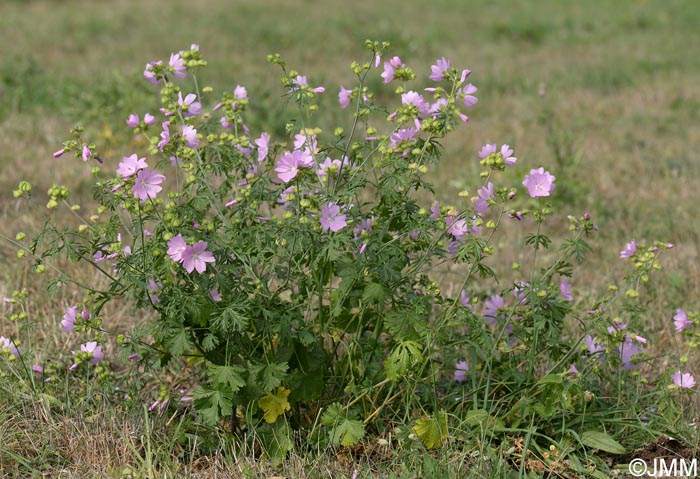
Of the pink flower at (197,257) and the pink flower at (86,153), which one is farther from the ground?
the pink flower at (86,153)

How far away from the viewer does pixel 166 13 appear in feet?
36.4

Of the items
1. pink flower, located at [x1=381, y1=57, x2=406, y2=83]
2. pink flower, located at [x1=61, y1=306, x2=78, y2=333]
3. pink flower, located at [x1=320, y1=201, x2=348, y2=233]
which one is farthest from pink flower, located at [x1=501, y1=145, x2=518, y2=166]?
pink flower, located at [x1=61, y1=306, x2=78, y2=333]

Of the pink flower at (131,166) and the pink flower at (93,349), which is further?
the pink flower at (93,349)

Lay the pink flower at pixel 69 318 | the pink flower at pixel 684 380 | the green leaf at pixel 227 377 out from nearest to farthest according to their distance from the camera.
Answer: the green leaf at pixel 227 377 → the pink flower at pixel 69 318 → the pink flower at pixel 684 380

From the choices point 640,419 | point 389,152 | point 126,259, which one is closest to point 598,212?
point 640,419

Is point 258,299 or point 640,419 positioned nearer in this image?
point 258,299

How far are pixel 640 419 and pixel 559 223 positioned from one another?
2.46 meters

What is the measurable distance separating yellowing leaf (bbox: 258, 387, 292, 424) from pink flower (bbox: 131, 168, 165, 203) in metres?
0.72

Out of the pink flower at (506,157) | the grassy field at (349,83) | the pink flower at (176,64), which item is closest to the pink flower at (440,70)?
the pink flower at (506,157)

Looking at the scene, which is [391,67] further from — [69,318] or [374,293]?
[69,318]

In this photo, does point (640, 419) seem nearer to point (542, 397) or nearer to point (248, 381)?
point (542, 397)

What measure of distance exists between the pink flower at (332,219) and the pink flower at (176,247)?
1.29 ft

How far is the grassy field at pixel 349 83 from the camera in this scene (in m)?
2.74

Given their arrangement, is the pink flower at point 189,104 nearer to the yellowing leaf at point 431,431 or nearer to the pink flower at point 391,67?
the pink flower at point 391,67
